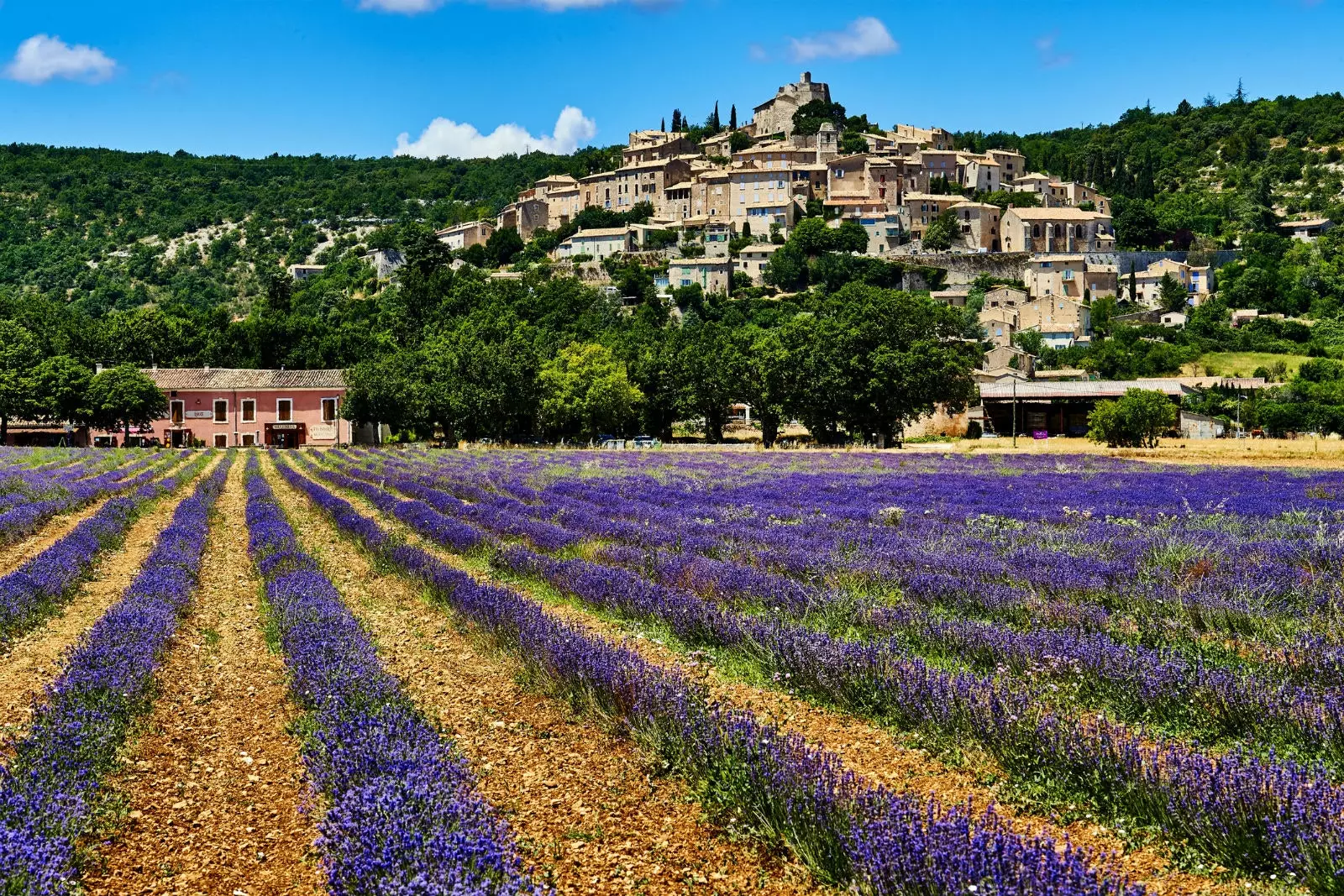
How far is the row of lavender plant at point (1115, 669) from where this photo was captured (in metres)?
5.54

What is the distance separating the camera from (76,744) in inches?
216

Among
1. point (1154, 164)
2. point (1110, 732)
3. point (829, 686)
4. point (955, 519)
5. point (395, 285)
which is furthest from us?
point (1154, 164)

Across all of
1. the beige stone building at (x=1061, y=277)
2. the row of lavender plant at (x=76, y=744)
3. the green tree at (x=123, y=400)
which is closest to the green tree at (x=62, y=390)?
the green tree at (x=123, y=400)

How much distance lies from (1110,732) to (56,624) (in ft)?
33.4

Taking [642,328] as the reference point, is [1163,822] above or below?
below

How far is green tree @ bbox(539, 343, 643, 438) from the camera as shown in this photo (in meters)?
60.5

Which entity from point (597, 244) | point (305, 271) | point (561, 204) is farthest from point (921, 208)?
point (305, 271)

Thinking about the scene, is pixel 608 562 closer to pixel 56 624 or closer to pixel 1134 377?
pixel 56 624

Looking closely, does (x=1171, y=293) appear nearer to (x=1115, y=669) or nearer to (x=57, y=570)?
(x=1115, y=669)

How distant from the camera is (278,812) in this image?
5324 mm

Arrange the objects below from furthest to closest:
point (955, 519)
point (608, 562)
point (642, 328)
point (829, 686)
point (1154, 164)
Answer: point (1154, 164) → point (642, 328) → point (955, 519) → point (608, 562) → point (829, 686)

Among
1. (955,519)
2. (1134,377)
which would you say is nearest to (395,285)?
(1134,377)

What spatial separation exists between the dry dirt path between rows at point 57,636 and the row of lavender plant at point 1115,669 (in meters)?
6.07

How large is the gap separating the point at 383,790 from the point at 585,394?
5697cm
